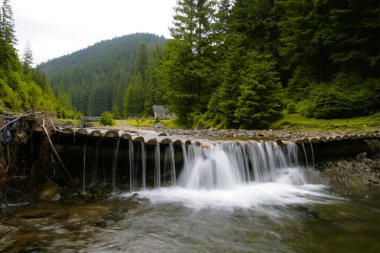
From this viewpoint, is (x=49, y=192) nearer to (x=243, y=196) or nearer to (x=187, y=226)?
(x=187, y=226)

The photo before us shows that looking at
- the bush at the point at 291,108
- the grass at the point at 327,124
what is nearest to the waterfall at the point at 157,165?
the grass at the point at 327,124

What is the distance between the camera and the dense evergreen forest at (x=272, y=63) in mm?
19875

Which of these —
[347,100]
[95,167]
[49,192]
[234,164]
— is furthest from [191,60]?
[49,192]

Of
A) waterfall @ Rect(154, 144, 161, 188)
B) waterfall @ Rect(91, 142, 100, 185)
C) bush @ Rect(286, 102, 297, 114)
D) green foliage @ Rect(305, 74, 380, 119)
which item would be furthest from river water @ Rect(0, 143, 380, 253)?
bush @ Rect(286, 102, 297, 114)

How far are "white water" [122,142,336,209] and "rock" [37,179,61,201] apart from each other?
2.05m

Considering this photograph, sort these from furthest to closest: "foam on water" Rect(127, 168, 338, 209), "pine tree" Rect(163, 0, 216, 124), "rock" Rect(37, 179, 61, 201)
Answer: "pine tree" Rect(163, 0, 216, 124) → "foam on water" Rect(127, 168, 338, 209) → "rock" Rect(37, 179, 61, 201)

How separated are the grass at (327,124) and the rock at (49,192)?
46.6 ft

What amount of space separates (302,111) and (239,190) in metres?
14.4

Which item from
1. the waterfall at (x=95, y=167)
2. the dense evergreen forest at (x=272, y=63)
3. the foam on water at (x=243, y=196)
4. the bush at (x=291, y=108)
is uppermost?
the dense evergreen forest at (x=272, y=63)

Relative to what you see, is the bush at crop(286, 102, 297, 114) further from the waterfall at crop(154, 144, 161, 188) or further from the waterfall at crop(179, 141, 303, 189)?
the waterfall at crop(154, 144, 161, 188)

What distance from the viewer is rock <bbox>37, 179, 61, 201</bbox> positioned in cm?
662

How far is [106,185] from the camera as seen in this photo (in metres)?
7.97

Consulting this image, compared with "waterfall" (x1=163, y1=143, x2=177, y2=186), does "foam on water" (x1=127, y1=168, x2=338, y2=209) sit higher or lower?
lower

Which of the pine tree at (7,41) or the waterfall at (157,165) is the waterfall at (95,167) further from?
the pine tree at (7,41)
